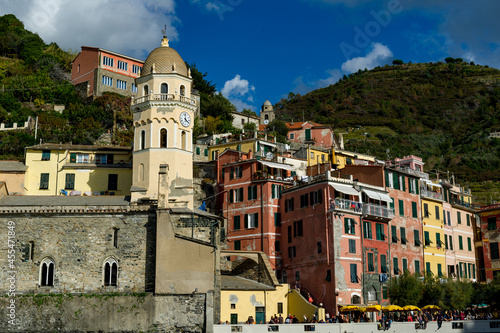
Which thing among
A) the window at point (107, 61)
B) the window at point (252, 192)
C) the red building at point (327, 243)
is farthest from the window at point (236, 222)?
the window at point (107, 61)

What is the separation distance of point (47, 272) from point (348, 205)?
23.8m

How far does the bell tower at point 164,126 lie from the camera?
50.7 m

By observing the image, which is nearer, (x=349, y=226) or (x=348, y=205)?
(x=349, y=226)

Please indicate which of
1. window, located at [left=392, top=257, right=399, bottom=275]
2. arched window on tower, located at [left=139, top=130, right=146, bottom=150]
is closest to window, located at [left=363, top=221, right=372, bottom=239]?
window, located at [left=392, top=257, right=399, bottom=275]

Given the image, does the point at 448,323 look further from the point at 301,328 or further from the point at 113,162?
the point at 113,162

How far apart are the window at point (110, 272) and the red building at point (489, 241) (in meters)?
38.3

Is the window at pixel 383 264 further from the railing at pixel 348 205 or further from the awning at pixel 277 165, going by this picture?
the awning at pixel 277 165

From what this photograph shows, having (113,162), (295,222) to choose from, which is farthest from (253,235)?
(113,162)

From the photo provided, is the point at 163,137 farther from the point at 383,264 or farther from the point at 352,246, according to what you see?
the point at 383,264

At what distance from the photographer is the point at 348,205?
52188 mm

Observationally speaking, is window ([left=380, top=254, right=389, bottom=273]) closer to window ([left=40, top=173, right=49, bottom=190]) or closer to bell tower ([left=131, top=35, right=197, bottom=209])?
bell tower ([left=131, top=35, right=197, bottom=209])

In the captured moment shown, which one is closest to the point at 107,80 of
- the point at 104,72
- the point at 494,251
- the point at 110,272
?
the point at 104,72

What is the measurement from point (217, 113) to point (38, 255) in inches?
2030

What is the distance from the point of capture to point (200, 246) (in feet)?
142
